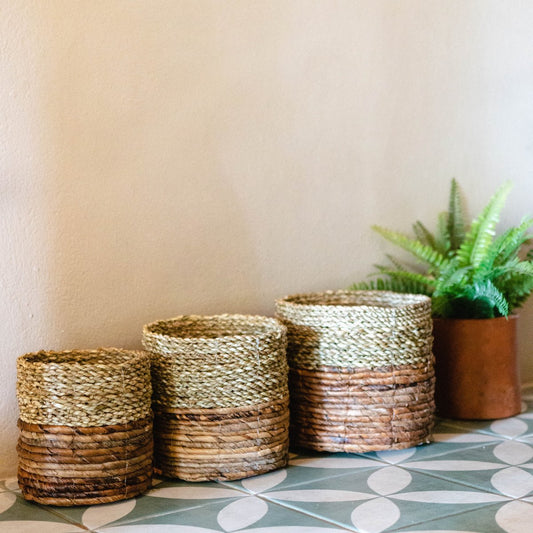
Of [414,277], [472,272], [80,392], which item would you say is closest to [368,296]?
[414,277]

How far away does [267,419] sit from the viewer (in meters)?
1.93

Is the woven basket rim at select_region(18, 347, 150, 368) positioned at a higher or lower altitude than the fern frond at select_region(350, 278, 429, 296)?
lower

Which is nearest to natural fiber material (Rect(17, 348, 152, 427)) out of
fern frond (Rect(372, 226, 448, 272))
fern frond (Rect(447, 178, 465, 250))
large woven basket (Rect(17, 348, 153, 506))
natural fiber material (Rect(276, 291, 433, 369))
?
large woven basket (Rect(17, 348, 153, 506))

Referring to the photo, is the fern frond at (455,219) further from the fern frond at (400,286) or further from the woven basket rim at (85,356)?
the woven basket rim at (85,356)

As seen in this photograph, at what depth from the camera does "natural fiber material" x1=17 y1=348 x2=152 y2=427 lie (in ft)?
5.70

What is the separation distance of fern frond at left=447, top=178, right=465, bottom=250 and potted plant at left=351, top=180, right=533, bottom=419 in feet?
0.50

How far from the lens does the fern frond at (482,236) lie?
7.80 feet

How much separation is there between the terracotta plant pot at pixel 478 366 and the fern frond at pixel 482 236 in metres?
0.17

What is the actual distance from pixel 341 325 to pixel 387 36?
3.15 ft

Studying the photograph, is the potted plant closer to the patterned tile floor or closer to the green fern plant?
the green fern plant

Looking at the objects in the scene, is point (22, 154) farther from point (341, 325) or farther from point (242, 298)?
point (341, 325)

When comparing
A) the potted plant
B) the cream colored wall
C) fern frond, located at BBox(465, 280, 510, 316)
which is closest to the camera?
the cream colored wall

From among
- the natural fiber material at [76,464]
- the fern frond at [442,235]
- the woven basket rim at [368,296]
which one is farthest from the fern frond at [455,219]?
the natural fiber material at [76,464]

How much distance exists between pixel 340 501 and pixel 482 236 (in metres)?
0.97
